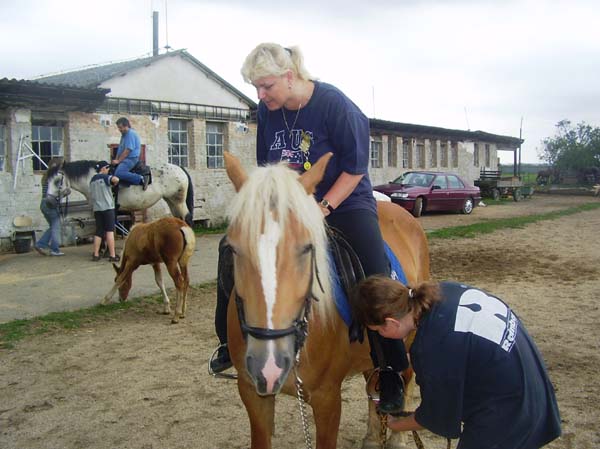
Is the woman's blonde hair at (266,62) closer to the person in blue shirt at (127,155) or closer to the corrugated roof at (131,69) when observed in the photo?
the person in blue shirt at (127,155)

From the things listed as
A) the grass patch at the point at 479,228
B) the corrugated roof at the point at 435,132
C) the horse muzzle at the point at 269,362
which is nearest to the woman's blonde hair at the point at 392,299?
the horse muzzle at the point at 269,362

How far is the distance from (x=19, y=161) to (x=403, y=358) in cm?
1113

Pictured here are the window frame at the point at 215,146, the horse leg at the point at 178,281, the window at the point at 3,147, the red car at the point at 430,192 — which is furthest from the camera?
the red car at the point at 430,192

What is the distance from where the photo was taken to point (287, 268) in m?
2.11

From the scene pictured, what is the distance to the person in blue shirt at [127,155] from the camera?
10.5 metres

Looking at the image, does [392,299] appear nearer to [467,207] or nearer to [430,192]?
[430,192]

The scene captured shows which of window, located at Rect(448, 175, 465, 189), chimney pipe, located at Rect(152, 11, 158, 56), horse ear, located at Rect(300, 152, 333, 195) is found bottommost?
horse ear, located at Rect(300, 152, 333, 195)

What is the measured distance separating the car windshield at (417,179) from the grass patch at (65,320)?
1446cm

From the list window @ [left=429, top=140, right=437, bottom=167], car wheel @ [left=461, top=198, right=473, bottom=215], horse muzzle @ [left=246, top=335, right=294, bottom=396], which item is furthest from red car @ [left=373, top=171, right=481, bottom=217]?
horse muzzle @ [left=246, top=335, right=294, bottom=396]

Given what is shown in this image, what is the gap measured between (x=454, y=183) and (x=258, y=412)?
64.9ft

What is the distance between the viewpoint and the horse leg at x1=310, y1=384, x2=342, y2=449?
2.74m

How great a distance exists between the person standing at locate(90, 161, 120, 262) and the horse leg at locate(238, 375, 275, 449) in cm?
818

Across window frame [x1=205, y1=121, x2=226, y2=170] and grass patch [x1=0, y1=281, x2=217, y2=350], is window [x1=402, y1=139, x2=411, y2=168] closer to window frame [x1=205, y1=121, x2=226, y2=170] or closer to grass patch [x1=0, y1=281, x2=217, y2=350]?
window frame [x1=205, y1=121, x2=226, y2=170]

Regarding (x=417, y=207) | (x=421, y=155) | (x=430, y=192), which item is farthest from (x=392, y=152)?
(x=417, y=207)
